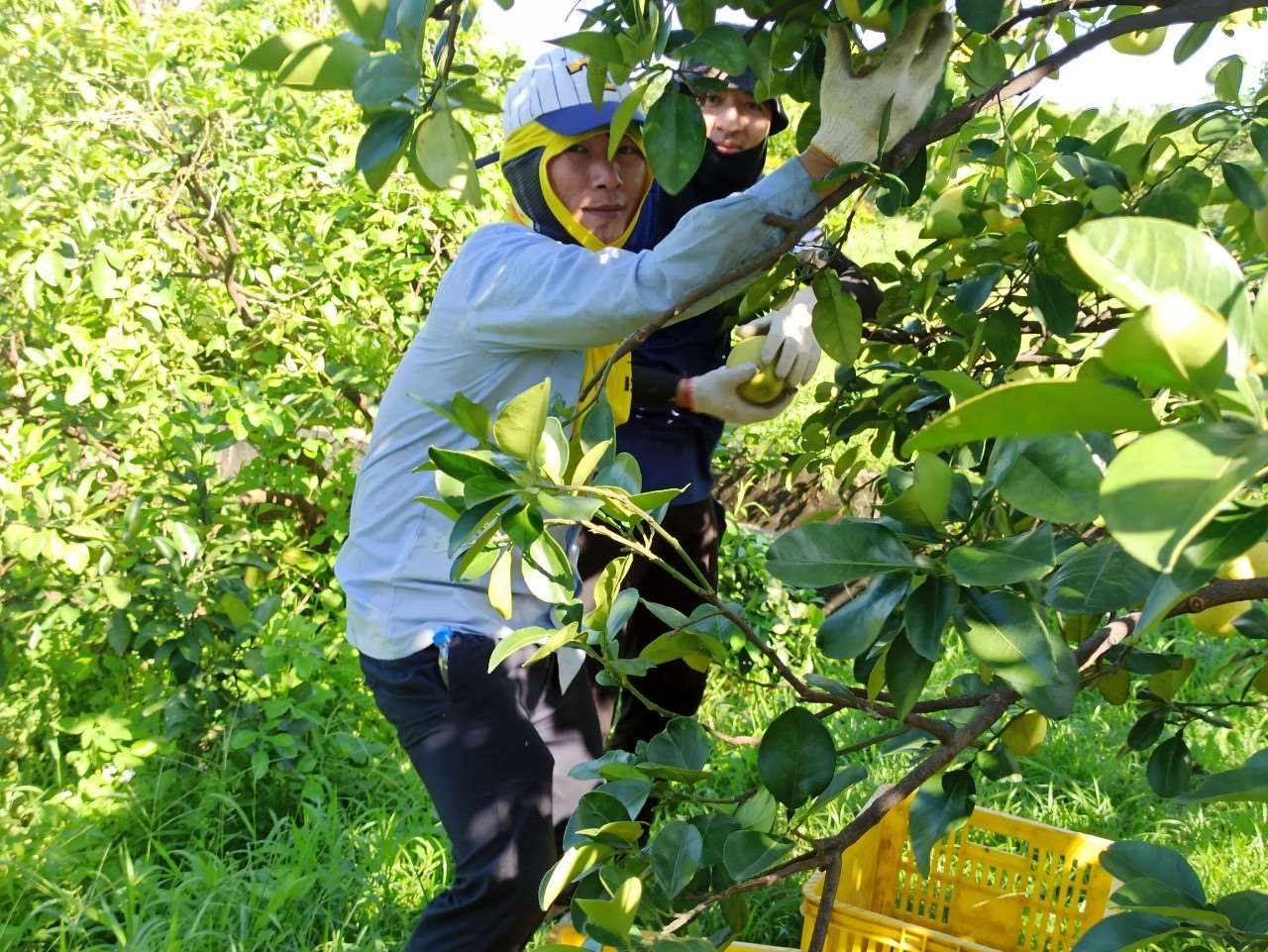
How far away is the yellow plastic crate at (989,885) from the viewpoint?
1987 millimetres

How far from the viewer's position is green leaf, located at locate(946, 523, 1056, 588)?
633 millimetres

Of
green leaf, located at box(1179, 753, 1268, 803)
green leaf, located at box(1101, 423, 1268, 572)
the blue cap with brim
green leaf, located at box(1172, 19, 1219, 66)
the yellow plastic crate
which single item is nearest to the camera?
green leaf, located at box(1101, 423, 1268, 572)

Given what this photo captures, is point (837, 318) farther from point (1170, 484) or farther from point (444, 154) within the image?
point (1170, 484)

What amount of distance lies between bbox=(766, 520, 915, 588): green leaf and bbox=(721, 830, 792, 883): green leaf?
0.71ft

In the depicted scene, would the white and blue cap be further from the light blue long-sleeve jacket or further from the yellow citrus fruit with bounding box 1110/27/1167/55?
the yellow citrus fruit with bounding box 1110/27/1167/55

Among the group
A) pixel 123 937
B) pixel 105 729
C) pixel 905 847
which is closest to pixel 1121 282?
pixel 905 847

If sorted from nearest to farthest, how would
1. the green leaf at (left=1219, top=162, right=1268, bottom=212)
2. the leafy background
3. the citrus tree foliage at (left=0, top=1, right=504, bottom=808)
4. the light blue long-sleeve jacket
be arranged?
the green leaf at (left=1219, top=162, right=1268, bottom=212)
the light blue long-sleeve jacket
the leafy background
the citrus tree foliage at (left=0, top=1, right=504, bottom=808)

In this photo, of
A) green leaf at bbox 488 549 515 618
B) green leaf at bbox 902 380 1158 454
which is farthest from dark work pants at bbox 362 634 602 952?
green leaf at bbox 902 380 1158 454

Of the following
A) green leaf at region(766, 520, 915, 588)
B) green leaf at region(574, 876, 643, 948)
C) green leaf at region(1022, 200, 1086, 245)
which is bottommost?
green leaf at region(574, 876, 643, 948)

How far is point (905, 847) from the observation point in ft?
7.14

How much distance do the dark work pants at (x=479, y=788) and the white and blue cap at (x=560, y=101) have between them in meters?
0.77

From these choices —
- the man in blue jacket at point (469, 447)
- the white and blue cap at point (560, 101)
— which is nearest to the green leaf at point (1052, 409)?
the man in blue jacket at point (469, 447)

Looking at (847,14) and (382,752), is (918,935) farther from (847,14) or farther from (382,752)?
(382,752)

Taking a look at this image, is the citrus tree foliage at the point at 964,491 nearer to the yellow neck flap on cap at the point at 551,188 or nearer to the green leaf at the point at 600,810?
the green leaf at the point at 600,810
